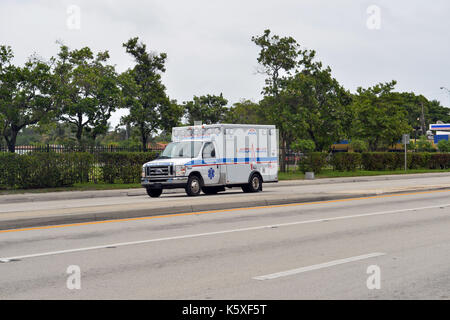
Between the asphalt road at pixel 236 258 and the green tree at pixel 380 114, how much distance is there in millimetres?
47575

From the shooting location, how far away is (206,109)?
59250 mm

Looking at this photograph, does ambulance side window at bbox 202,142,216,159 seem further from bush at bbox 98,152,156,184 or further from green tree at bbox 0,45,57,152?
green tree at bbox 0,45,57,152

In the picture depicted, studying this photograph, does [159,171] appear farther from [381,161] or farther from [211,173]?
[381,161]

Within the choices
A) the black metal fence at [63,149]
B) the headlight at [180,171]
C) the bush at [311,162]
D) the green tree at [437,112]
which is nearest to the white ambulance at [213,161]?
the headlight at [180,171]

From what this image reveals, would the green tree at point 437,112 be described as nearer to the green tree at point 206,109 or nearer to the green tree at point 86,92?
the green tree at point 206,109

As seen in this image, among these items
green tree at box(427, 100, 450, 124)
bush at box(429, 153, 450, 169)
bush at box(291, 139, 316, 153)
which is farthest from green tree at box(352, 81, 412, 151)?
green tree at box(427, 100, 450, 124)

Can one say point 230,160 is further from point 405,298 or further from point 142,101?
point 142,101

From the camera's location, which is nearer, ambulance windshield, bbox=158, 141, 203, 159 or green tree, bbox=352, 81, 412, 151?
ambulance windshield, bbox=158, 141, 203, 159

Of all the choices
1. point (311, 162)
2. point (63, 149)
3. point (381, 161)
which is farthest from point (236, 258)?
point (381, 161)

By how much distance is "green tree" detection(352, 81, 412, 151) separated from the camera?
201ft

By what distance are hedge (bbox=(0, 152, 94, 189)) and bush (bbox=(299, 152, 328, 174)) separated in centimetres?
1658

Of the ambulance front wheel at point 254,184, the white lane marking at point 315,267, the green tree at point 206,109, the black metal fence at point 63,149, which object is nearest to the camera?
the white lane marking at point 315,267

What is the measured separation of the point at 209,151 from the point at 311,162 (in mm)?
18889

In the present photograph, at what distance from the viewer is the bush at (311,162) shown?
1599 inches
